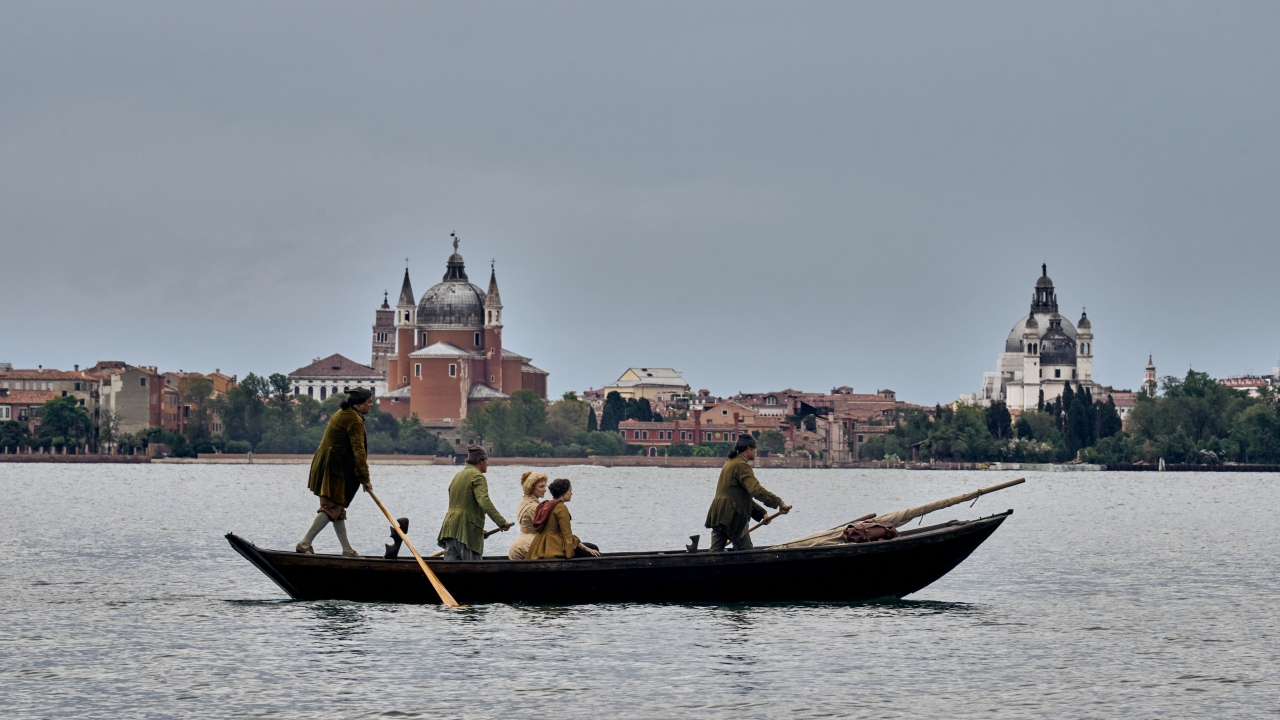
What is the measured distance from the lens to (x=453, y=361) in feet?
520

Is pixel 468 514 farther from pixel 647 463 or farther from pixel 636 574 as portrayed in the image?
pixel 647 463

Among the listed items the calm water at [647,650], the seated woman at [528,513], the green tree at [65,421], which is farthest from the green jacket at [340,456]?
the green tree at [65,421]

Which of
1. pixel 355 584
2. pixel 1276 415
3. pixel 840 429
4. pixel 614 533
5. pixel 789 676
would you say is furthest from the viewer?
pixel 840 429

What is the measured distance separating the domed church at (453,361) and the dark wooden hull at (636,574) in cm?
13568

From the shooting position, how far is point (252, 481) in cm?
8850

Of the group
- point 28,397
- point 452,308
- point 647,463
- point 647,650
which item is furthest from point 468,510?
point 452,308

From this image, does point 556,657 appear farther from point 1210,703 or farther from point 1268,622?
point 1268,622

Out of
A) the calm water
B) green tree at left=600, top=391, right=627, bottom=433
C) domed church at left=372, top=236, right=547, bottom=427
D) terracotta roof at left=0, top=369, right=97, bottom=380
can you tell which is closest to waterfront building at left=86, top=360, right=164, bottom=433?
terracotta roof at left=0, top=369, right=97, bottom=380

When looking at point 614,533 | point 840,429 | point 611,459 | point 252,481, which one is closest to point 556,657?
point 614,533

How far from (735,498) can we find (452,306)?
14760 cm

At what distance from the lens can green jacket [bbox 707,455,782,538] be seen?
64.0 ft

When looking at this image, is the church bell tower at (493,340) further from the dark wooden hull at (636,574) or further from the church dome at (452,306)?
the dark wooden hull at (636,574)

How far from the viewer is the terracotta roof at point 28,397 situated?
135250 millimetres

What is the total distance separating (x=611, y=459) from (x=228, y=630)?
137898mm
